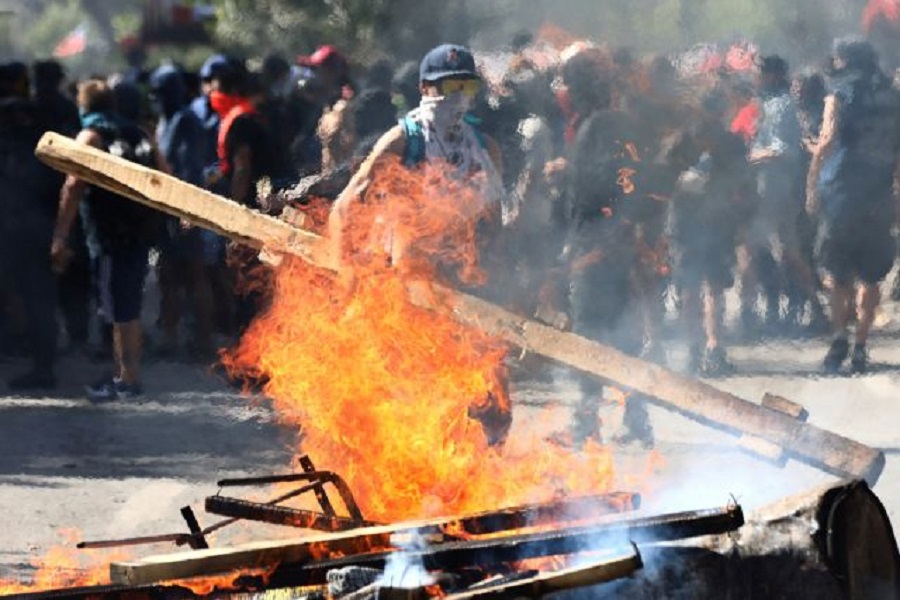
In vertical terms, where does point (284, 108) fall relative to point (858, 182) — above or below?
above

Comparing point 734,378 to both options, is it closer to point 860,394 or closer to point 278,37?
point 860,394

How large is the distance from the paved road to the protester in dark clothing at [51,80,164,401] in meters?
0.35

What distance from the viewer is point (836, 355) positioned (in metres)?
12.4

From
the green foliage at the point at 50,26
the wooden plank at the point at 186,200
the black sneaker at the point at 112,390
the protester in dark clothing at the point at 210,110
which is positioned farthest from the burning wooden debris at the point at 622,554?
the green foliage at the point at 50,26

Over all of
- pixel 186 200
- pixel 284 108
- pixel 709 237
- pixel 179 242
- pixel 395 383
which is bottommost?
pixel 395 383

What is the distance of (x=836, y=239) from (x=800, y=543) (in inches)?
324

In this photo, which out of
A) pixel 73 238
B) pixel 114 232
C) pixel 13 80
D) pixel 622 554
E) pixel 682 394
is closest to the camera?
pixel 622 554

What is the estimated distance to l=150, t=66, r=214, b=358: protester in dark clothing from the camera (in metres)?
12.6

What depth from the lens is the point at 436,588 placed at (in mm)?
Answer: 4469

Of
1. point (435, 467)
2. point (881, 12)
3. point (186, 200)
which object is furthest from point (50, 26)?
point (435, 467)

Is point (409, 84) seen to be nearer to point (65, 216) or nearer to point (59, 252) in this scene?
point (65, 216)

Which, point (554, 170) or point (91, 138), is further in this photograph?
point (554, 170)

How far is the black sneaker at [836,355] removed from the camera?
12.4 m

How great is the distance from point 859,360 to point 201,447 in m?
4.90
